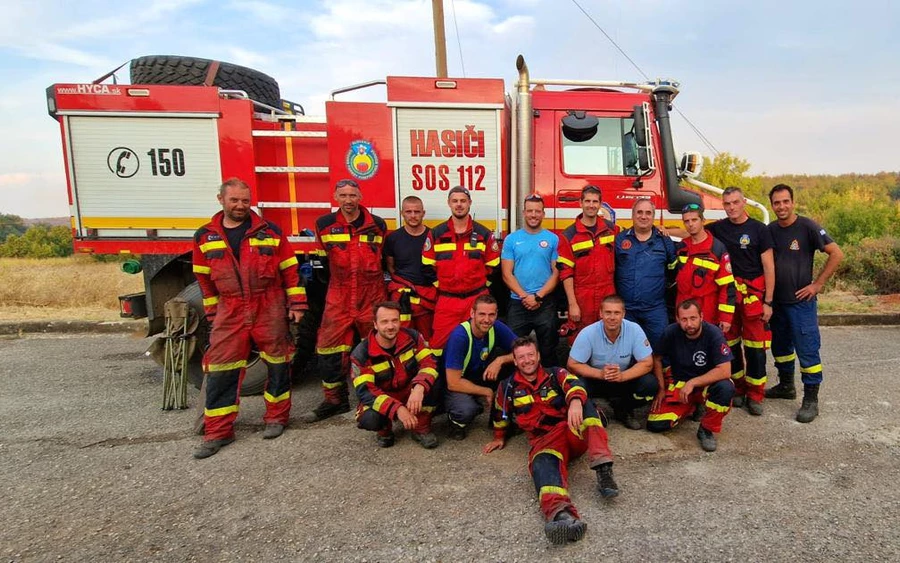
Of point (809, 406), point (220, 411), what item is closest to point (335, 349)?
point (220, 411)

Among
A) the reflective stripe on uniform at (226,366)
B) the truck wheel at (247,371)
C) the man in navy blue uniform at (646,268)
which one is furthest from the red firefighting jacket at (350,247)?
the man in navy blue uniform at (646,268)

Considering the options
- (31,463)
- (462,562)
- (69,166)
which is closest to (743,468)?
(462,562)

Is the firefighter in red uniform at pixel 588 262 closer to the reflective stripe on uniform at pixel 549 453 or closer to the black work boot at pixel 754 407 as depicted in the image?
the reflective stripe on uniform at pixel 549 453

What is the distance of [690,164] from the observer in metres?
4.31

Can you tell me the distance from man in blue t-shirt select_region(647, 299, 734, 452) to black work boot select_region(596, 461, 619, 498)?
93cm

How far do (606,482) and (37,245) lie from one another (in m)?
25.7

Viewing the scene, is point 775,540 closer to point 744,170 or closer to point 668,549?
point 668,549

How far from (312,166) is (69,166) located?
1.94 meters

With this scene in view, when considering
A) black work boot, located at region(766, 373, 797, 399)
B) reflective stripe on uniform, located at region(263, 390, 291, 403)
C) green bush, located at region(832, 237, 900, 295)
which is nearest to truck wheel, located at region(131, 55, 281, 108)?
reflective stripe on uniform, located at region(263, 390, 291, 403)

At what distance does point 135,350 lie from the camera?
613cm

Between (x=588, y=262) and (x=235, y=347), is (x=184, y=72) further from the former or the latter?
(x=588, y=262)

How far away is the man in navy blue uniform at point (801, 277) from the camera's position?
358cm

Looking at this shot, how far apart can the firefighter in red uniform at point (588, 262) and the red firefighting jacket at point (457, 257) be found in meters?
0.61

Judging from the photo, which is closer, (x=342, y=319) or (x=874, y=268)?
(x=342, y=319)
